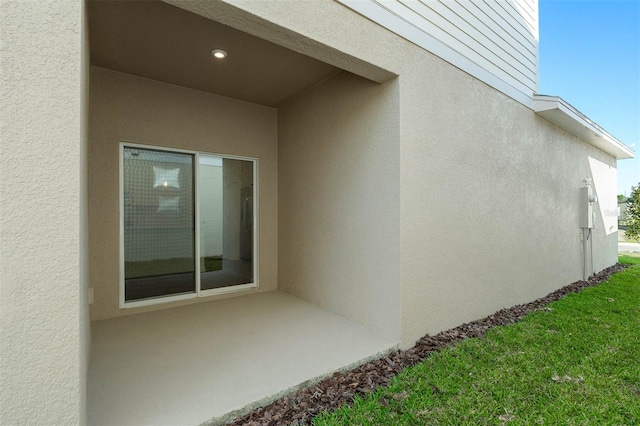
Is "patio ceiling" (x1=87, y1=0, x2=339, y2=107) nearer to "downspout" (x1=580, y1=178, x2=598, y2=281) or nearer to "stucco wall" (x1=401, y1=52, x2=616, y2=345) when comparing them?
"stucco wall" (x1=401, y1=52, x2=616, y2=345)

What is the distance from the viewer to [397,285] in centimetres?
336

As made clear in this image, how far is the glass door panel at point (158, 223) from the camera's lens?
4.40 m

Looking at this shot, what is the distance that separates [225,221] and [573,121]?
22.4ft

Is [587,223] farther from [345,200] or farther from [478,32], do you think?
[345,200]

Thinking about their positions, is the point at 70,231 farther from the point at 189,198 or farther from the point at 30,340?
the point at 189,198

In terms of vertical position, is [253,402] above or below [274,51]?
below

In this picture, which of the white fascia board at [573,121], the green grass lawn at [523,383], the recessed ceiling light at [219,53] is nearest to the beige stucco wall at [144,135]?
the recessed ceiling light at [219,53]

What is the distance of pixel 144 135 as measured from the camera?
175 inches

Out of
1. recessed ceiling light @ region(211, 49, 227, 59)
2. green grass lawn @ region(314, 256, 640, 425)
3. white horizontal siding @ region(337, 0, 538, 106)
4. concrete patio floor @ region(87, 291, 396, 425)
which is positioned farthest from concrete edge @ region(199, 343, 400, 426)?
recessed ceiling light @ region(211, 49, 227, 59)

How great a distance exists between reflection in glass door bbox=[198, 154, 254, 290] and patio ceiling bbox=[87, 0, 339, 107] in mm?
1279

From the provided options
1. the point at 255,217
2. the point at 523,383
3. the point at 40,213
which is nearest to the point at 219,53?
the point at 255,217

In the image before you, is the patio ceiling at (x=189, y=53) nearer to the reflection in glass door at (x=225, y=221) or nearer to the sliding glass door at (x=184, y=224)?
the sliding glass door at (x=184, y=224)

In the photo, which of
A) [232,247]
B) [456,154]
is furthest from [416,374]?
[232,247]

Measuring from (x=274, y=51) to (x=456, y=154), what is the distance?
2.66 meters
